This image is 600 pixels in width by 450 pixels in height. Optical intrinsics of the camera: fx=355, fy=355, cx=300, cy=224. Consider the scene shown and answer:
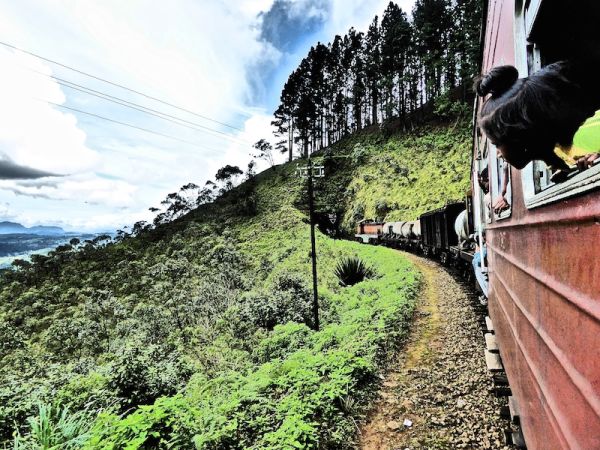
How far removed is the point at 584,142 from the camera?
4.00 ft

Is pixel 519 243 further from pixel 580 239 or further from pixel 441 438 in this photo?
pixel 441 438

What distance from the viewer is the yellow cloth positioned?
3.95 ft

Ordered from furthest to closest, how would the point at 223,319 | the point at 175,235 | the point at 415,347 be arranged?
the point at 175,235
the point at 223,319
the point at 415,347

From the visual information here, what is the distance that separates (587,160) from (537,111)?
229 millimetres

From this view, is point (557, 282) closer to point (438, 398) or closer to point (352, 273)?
point (438, 398)

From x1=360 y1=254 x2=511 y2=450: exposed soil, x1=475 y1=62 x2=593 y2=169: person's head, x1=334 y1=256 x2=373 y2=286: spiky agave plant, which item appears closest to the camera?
x1=475 y1=62 x2=593 y2=169: person's head

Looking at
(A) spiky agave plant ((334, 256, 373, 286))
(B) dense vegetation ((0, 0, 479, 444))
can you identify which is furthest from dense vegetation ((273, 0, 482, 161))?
(A) spiky agave plant ((334, 256, 373, 286))

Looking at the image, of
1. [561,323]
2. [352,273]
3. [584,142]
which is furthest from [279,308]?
[584,142]

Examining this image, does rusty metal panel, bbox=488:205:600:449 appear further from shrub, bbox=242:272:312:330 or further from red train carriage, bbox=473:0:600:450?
shrub, bbox=242:272:312:330

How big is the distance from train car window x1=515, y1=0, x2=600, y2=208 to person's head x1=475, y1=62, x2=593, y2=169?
81 mm

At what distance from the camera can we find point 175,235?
160ft

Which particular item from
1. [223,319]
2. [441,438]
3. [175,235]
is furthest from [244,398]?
[175,235]

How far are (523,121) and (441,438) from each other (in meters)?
4.72

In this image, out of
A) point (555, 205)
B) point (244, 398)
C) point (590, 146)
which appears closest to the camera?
point (590, 146)
